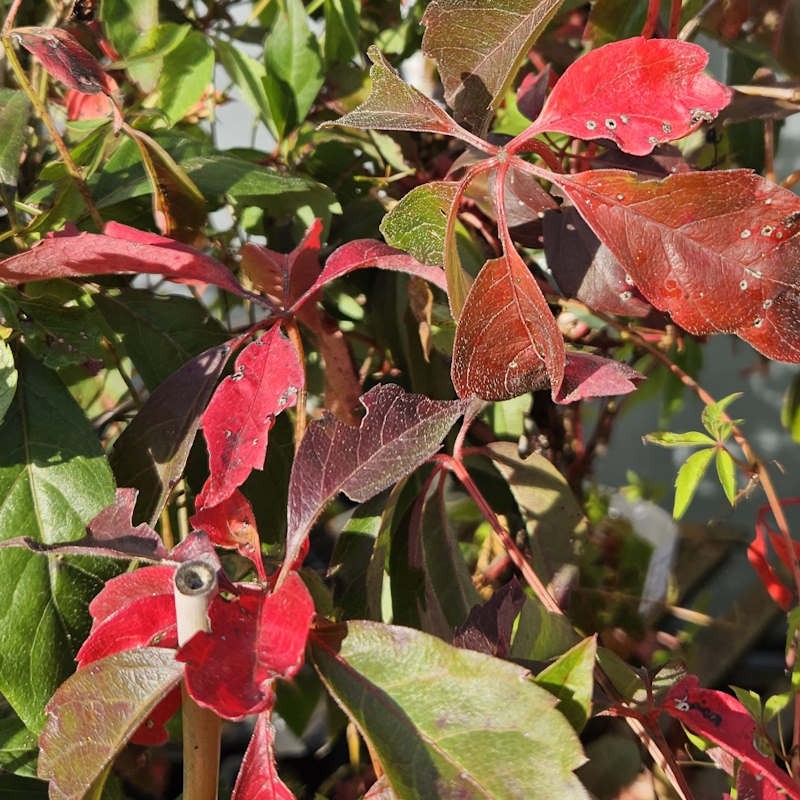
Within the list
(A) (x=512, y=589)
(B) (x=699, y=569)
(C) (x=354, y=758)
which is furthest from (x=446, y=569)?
(B) (x=699, y=569)

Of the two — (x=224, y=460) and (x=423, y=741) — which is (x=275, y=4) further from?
(x=423, y=741)

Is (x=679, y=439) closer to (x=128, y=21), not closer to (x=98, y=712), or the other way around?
(x=98, y=712)

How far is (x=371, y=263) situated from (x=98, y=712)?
256 millimetres

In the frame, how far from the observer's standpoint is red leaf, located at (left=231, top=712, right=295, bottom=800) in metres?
0.40

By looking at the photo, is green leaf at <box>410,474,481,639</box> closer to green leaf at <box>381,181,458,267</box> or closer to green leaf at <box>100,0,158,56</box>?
green leaf at <box>381,181,458,267</box>

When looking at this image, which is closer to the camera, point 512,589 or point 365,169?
point 512,589

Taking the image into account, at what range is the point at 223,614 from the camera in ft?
1.26

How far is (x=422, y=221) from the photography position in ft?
1.49

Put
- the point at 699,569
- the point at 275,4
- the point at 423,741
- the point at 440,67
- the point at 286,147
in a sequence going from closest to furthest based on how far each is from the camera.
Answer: the point at 423,741 < the point at 440,67 < the point at 286,147 < the point at 275,4 < the point at 699,569

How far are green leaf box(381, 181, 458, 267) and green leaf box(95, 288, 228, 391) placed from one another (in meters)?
0.18

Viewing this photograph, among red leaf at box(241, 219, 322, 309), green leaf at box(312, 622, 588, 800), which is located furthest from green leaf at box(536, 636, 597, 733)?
red leaf at box(241, 219, 322, 309)

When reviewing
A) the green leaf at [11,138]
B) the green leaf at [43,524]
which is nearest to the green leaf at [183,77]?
the green leaf at [11,138]

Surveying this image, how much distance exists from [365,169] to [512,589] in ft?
1.30

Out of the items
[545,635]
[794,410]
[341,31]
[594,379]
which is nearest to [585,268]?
[594,379]
